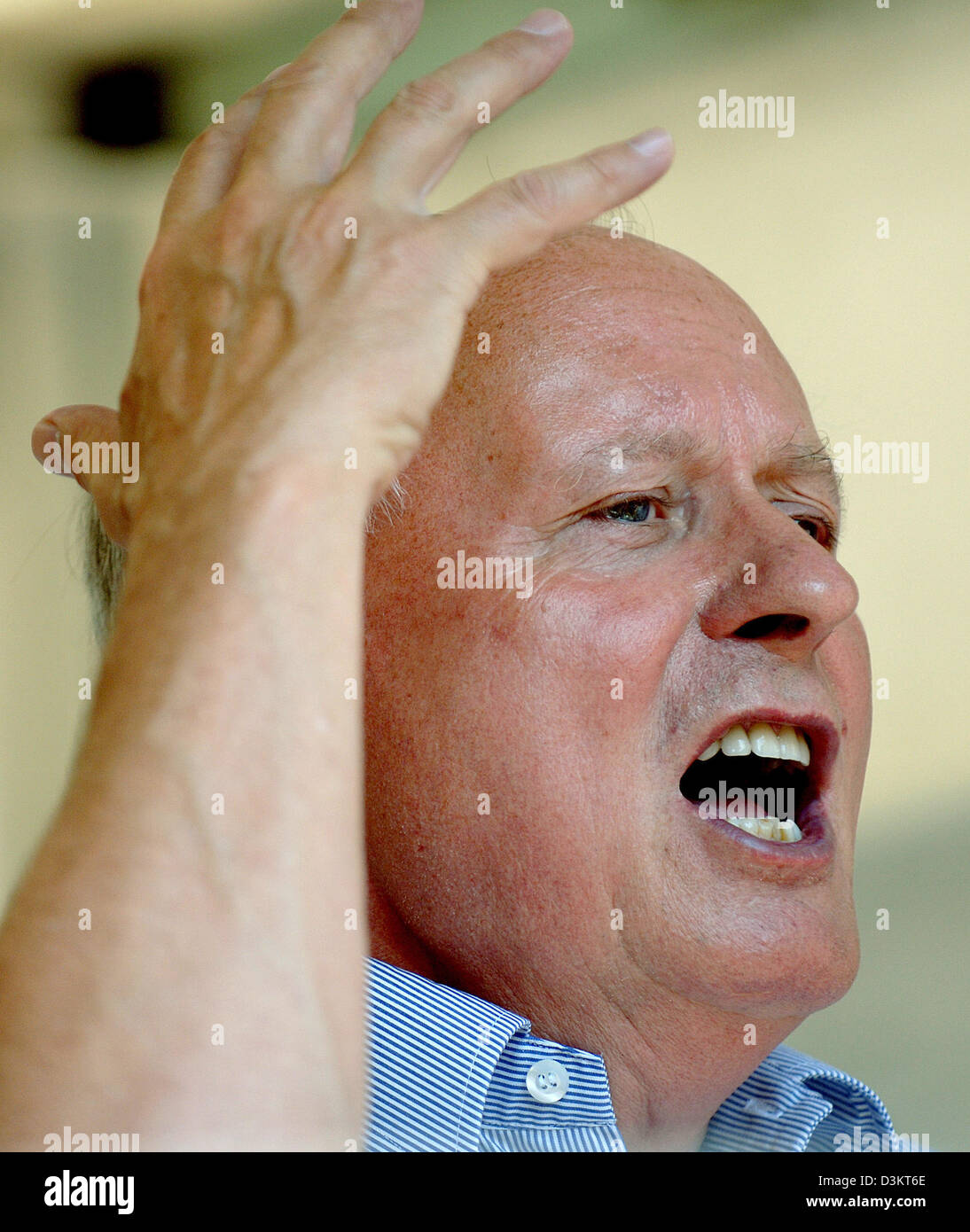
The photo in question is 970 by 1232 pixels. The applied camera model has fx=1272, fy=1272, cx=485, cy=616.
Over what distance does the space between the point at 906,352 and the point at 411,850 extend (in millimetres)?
1579

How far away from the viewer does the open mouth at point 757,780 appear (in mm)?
1177

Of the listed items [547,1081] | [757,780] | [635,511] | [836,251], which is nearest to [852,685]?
[757,780]

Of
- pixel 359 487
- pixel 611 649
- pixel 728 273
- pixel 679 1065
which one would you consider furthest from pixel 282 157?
pixel 728 273

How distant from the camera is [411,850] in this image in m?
1.10

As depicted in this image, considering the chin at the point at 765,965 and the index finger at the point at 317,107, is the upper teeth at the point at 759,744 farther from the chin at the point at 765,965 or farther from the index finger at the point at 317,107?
the index finger at the point at 317,107

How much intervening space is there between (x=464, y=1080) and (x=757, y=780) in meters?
0.44

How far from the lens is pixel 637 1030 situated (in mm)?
1099

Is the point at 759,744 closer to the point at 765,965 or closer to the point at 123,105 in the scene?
the point at 765,965

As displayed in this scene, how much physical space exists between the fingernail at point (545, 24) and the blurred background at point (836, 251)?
132cm

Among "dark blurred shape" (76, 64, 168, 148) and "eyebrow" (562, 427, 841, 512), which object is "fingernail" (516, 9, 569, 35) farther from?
"dark blurred shape" (76, 64, 168, 148)

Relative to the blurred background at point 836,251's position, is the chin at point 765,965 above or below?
below

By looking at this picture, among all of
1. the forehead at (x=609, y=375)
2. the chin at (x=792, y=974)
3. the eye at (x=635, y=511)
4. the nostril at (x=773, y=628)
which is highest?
the forehead at (x=609, y=375)

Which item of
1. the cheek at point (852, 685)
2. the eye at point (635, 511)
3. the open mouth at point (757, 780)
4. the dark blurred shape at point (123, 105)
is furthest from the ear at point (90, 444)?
the dark blurred shape at point (123, 105)

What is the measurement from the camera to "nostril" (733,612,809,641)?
115 cm
